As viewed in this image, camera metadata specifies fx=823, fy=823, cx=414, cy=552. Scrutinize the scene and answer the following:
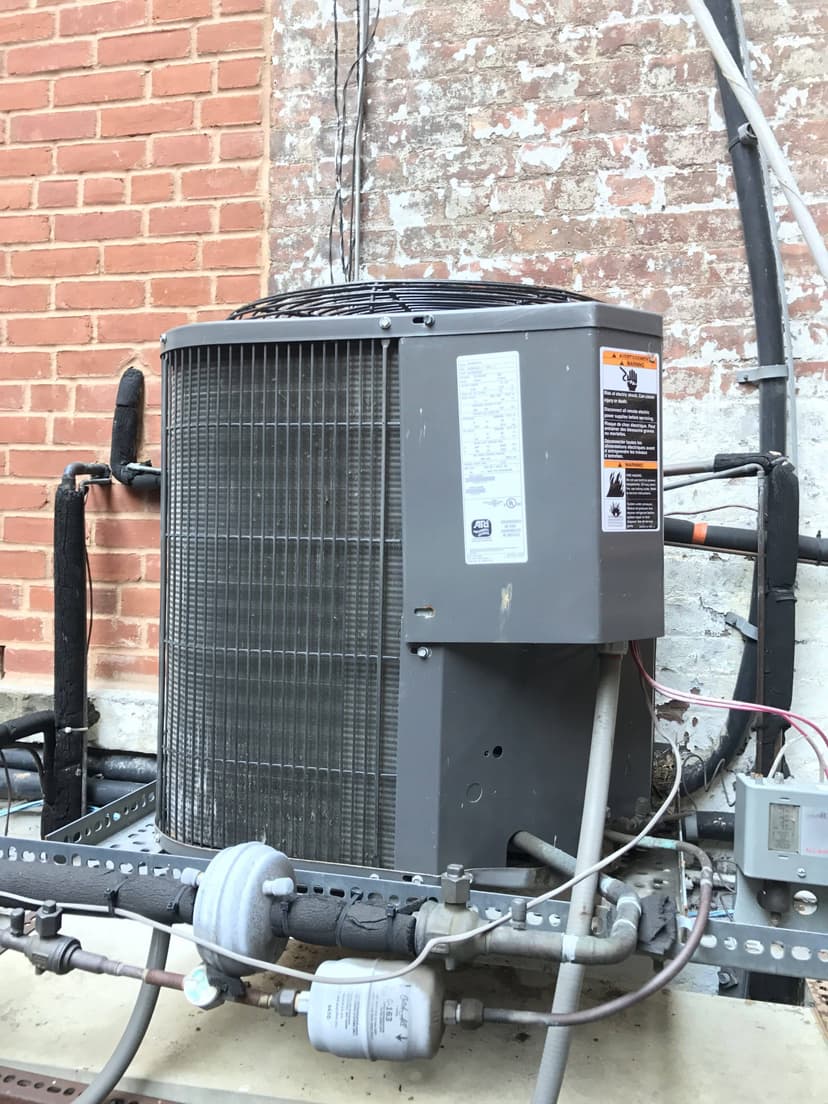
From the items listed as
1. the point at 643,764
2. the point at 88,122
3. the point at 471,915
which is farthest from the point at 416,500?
the point at 88,122

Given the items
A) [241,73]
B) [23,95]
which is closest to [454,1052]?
[241,73]

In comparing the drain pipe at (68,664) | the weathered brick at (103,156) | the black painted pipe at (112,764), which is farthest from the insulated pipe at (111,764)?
the weathered brick at (103,156)

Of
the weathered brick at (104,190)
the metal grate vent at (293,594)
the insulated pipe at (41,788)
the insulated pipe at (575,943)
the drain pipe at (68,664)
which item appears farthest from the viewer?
the weathered brick at (104,190)

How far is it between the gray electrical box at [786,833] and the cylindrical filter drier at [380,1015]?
43 centimetres

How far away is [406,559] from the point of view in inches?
43.4

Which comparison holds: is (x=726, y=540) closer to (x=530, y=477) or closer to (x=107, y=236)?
(x=530, y=477)

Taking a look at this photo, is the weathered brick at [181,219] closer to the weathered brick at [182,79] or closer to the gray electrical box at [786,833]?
the weathered brick at [182,79]

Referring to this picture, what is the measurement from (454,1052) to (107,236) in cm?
195

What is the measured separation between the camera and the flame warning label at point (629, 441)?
41.2 inches

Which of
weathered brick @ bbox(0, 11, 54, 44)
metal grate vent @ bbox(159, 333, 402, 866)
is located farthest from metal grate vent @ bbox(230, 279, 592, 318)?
weathered brick @ bbox(0, 11, 54, 44)

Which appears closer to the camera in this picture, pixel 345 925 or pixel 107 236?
pixel 345 925

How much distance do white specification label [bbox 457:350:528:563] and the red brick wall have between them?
1.14 metres

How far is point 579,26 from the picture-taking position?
182 centimetres

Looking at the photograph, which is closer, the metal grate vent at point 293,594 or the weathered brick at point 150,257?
Answer: the metal grate vent at point 293,594
